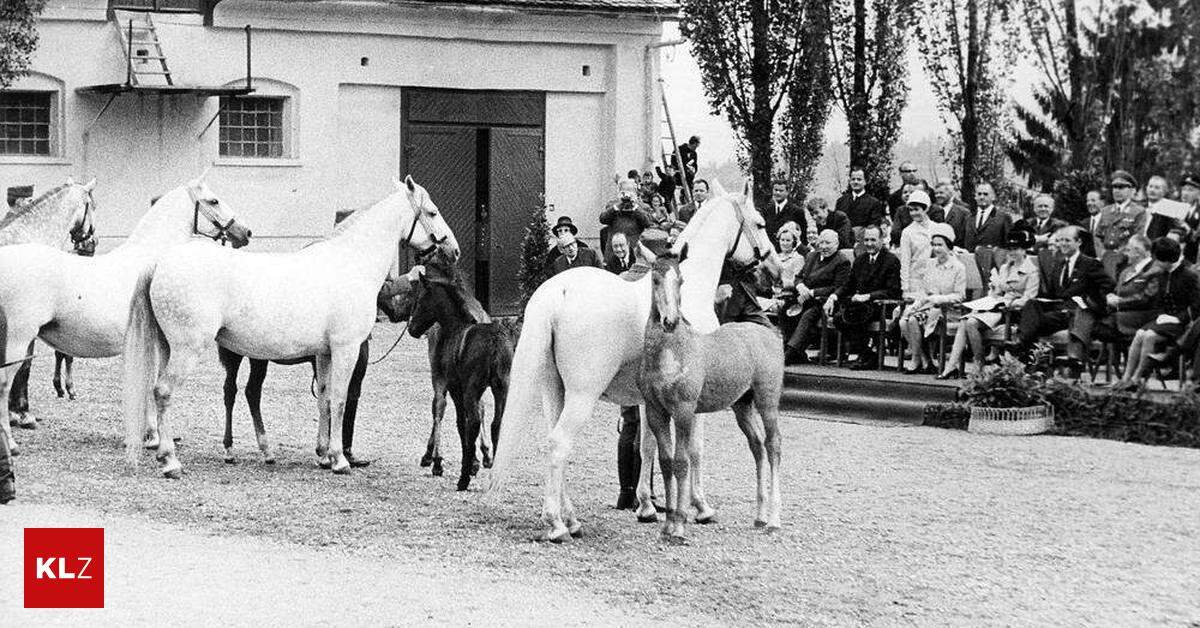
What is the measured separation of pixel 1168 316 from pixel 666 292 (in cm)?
739

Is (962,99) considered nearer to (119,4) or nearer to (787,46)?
(787,46)

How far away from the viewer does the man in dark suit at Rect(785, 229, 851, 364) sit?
18.5 meters

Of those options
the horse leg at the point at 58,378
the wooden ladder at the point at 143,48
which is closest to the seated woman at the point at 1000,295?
the horse leg at the point at 58,378

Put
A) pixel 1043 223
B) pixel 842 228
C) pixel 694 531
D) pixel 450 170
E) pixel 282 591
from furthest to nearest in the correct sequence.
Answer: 1. pixel 450 170
2. pixel 842 228
3. pixel 1043 223
4. pixel 694 531
5. pixel 282 591

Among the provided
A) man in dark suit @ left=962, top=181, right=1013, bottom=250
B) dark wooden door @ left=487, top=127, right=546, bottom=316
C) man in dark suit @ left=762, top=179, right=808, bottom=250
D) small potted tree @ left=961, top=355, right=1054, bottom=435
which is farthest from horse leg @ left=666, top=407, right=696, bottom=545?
dark wooden door @ left=487, top=127, right=546, bottom=316

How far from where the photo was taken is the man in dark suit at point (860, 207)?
20.3 m

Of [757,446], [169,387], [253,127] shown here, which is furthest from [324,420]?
[253,127]

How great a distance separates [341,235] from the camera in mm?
13430

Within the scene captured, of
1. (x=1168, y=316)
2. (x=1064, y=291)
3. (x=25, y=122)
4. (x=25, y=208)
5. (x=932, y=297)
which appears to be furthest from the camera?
(x=25, y=122)

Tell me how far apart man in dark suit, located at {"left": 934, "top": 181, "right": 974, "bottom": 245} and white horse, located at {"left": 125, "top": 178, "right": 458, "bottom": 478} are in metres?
7.64

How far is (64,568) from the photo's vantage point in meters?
8.57

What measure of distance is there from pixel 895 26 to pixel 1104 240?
10.7m

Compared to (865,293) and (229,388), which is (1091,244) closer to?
(865,293)

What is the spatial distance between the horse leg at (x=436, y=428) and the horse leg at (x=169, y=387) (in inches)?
69.1
